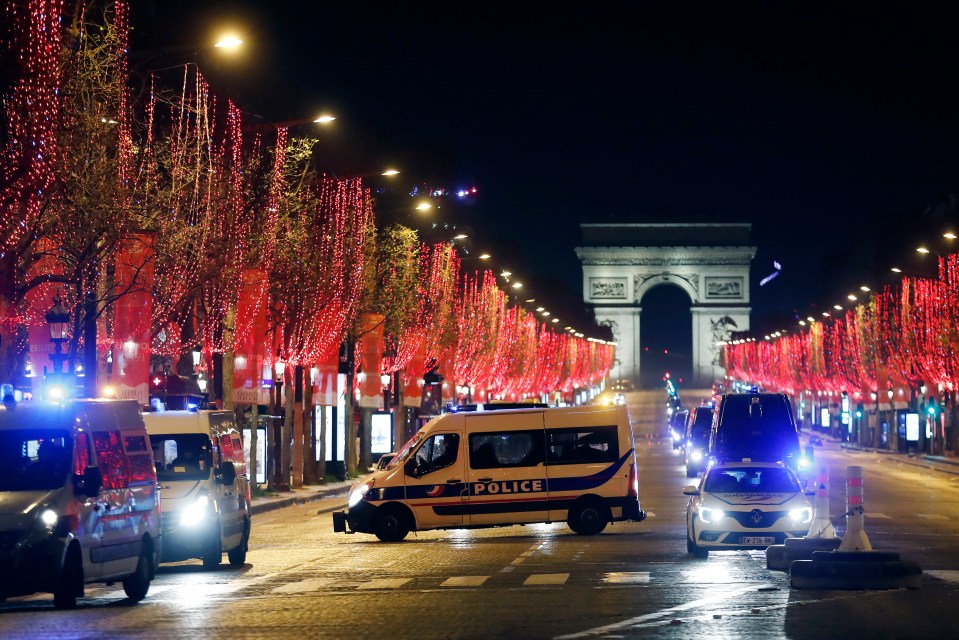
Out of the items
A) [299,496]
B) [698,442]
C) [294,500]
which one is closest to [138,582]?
[294,500]

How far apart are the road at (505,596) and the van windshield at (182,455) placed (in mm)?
1276

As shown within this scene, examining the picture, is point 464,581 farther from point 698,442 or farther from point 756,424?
point 698,442

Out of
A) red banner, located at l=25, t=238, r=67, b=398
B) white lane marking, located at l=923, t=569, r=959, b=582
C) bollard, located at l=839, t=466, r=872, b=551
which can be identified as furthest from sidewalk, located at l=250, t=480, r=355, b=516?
bollard, located at l=839, t=466, r=872, b=551

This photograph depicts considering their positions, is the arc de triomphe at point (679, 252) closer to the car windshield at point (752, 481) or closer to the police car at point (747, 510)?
the car windshield at point (752, 481)

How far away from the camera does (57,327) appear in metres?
31.9

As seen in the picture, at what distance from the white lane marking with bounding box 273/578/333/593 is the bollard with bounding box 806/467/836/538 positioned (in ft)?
20.0

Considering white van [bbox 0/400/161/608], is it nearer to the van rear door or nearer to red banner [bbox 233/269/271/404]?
the van rear door

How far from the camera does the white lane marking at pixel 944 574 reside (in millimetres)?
21844

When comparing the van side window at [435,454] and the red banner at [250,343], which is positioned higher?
the red banner at [250,343]

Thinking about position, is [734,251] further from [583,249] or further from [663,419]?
[663,419]

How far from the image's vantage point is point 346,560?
26.1 m

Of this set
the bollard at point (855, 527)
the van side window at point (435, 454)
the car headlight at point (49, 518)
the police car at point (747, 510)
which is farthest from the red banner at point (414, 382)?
the car headlight at point (49, 518)

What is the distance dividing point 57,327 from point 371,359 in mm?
26521

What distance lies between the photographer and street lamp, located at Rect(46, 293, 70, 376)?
31719mm
